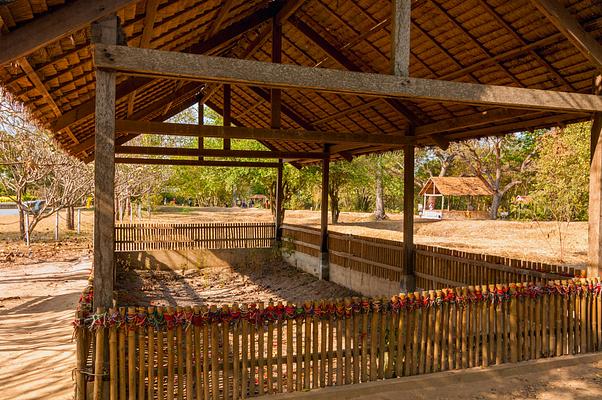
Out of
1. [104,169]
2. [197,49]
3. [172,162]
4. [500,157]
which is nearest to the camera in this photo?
[104,169]

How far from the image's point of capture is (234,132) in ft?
33.1

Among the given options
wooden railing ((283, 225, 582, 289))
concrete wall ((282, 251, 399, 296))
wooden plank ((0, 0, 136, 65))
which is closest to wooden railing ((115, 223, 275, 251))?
concrete wall ((282, 251, 399, 296))

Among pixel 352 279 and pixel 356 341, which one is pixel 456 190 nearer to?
pixel 352 279

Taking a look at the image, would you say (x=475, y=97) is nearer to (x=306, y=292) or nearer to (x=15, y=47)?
(x=15, y=47)

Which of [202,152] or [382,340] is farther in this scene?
[202,152]

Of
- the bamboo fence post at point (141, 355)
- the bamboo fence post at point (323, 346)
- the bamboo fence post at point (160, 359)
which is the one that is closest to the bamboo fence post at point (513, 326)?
the bamboo fence post at point (323, 346)

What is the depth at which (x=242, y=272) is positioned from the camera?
17.4 meters

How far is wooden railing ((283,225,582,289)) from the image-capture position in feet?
25.4

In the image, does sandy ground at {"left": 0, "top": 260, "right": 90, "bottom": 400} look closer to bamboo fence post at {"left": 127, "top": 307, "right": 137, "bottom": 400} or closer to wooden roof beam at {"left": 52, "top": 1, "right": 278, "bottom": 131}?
bamboo fence post at {"left": 127, "top": 307, "right": 137, "bottom": 400}

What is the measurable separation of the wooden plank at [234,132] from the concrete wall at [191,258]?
8175 mm

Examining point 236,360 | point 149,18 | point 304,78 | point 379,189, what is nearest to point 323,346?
point 236,360

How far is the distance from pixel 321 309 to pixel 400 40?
11.2ft

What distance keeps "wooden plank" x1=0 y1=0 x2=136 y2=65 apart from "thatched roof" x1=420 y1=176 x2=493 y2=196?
37.5 metres

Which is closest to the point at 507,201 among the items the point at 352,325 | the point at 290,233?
the point at 290,233
